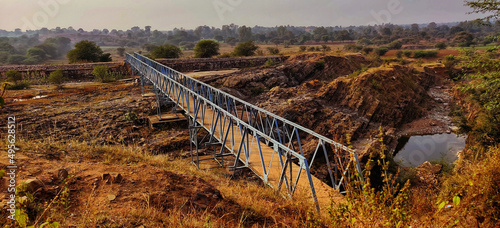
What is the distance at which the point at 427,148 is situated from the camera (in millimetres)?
19078

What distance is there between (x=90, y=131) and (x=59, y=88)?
10.9 meters

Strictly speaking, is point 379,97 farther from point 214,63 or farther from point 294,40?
point 294,40

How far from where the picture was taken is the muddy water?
56.5ft

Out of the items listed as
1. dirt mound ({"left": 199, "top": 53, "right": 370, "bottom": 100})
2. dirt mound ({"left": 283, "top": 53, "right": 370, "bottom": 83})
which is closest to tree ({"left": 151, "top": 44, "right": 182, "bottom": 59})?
dirt mound ({"left": 199, "top": 53, "right": 370, "bottom": 100})

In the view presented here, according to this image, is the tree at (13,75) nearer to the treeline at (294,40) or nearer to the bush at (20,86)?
the bush at (20,86)

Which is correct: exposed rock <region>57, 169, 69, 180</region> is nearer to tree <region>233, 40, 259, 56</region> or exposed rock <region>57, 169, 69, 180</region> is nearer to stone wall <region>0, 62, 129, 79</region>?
stone wall <region>0, 62, 129, 79</region>

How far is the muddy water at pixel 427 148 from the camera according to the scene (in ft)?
56.5

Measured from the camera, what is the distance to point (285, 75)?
27.5 meters

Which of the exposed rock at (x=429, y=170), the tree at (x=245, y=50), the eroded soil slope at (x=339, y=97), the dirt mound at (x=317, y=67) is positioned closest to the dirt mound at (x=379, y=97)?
the eroded soil slope at (x=339, y=97)

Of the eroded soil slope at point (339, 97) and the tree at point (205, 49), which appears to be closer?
the eroded soil slope at point (339, 97)

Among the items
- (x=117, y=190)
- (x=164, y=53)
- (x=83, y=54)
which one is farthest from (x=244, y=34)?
(x=117, y=190)

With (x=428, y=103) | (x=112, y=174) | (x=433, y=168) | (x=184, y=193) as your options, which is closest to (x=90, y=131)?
(x=112, y=174)

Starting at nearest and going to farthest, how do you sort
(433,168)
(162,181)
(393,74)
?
(162,181), (433,168), (393,74)

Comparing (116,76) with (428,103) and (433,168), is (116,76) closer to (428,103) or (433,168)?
(433,168)
